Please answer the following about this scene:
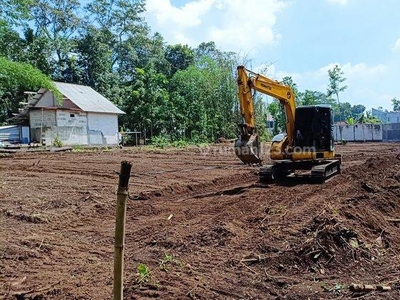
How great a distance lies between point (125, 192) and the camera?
2602 millimetres

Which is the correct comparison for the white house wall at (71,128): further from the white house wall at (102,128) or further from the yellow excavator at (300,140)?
the yellow excavator at (300,140)

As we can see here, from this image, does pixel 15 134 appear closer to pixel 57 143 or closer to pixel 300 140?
pixel 57 143

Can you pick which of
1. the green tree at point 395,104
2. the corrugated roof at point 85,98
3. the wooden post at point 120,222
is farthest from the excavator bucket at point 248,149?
the green tree at point 395,104

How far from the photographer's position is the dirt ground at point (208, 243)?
175 inches

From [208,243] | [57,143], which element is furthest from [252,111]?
[57,143]

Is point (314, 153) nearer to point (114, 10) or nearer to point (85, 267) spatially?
point (85, 267)

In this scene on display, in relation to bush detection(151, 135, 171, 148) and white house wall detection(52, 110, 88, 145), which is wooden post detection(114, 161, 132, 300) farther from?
bush detection(151, 135, 171, 148)

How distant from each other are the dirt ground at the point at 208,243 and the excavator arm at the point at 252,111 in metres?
1.17

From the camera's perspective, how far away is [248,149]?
10.6 meters

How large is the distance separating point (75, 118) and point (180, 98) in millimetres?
11981

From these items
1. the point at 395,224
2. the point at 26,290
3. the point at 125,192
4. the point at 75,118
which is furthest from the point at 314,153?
the point at 75,118

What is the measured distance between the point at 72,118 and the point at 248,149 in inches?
1091

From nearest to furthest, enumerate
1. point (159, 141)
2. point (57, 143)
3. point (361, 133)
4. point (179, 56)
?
point (57, 143) → point (159, 141) → point (361, 133) → point (179, 56)

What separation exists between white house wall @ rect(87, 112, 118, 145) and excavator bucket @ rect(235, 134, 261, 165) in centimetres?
2799
